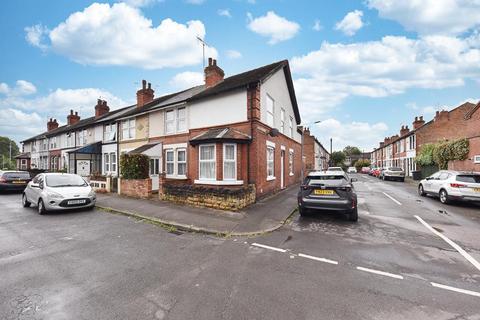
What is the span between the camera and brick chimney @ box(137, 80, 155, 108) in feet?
67.6

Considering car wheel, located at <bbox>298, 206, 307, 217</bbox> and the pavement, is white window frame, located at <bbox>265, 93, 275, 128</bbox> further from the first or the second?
car wheel, located at <bbox>298, 206, 307, 217</bbox>

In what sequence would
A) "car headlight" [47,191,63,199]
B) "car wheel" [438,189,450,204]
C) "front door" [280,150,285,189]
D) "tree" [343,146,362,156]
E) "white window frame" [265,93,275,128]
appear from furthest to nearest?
"tree" [343,146,362,156], "front door" [280,150,285,189], "white window frame" [265,93,275,128], "car wheel" [438,189,450,204], "car headlight" [47,191,63,199]

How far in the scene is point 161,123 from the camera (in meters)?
15.1

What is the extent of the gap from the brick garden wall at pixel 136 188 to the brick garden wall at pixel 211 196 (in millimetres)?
1107

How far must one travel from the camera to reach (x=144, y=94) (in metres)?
20.7

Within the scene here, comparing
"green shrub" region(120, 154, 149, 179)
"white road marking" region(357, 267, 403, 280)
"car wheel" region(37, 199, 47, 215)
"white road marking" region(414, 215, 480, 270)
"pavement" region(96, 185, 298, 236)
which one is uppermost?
"green shrub" region(120, 154, 149, 179)

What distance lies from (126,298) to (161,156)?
1231 centimetres

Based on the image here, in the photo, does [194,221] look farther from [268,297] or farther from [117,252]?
[268,297]

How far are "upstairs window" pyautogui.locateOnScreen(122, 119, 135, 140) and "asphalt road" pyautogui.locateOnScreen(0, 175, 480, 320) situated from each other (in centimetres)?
1129

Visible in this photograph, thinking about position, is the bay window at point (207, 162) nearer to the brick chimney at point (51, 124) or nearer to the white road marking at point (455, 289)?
the white road marking at point (455, 289)

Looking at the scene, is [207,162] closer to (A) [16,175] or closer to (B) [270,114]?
(B) [270,114]

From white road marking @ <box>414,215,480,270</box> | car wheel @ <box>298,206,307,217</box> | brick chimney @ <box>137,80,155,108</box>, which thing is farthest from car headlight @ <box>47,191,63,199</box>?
brick chimney @ <box>137,80,155,108</box>

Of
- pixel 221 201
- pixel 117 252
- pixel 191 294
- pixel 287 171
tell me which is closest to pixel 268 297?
pixel 191 294

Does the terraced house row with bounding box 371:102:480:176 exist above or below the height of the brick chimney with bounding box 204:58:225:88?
below
